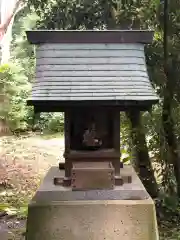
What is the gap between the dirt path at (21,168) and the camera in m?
6.37

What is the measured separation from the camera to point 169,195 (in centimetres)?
614

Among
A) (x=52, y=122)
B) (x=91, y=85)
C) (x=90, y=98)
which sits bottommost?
(x=52, y=122)

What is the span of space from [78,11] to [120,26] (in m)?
0.77

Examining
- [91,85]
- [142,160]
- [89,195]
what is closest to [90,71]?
[91,85]

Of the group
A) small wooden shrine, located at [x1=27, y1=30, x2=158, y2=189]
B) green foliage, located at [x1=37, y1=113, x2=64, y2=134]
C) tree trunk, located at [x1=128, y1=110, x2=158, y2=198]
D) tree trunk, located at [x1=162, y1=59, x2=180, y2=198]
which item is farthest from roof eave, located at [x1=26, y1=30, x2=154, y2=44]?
green foliage, located at [x1=37, y1=113, x2=64, y2=134]

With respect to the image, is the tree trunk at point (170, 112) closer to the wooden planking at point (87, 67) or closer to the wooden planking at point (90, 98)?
the wooden planking at point (87, 67)

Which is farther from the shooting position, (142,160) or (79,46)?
(142,160)

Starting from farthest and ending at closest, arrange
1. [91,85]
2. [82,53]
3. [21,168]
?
[21,168]
[82,53]
[91,85]

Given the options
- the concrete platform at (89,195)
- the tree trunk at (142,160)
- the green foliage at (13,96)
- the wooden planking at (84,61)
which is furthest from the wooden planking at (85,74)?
the green foliage at (13,96)

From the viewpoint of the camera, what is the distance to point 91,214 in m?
3.83

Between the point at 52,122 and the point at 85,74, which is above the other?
the point at 85,74

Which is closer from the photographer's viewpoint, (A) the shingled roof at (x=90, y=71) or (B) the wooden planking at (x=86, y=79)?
(A) the shingled roof at (x=90, y=71)

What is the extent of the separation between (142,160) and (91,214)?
9.16 ft

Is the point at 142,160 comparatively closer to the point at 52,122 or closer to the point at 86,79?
the point at 86,79
